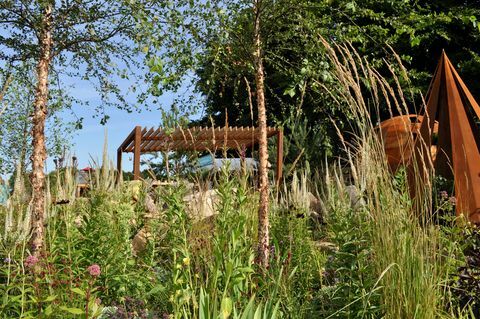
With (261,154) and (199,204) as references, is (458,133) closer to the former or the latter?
(261,154)

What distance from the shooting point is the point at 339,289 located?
2.71 metres

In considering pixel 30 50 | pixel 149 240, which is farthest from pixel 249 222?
pixel 30 50

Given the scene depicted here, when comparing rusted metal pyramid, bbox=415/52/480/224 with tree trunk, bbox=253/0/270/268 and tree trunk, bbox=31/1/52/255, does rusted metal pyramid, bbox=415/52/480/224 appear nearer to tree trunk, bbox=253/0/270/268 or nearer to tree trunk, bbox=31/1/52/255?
tree trunk, bbox=253/0/270/268

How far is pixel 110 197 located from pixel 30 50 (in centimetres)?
156

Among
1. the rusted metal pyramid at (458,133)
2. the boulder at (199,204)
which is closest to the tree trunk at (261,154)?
the boulder at (199,204)

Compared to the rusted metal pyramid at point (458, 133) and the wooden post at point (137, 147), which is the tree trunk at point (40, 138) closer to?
the rusted metal pyramid at point (458, 133)

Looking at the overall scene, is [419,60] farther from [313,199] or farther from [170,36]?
[170,36]

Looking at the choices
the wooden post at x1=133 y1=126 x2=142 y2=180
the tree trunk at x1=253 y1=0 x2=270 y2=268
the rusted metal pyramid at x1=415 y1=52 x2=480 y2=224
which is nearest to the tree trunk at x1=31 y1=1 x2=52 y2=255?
the tree trunk at x1=253 y1=0 x2=270 y2=268

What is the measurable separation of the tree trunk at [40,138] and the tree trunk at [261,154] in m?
1.41

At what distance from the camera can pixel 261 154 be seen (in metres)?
3.63

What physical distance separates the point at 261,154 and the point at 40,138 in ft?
5.09

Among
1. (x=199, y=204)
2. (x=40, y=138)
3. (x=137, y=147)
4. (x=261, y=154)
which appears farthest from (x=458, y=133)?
(x=137, y=147)

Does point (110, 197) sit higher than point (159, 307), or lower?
higher

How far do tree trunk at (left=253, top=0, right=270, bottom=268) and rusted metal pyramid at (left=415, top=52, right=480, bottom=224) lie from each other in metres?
1.36
